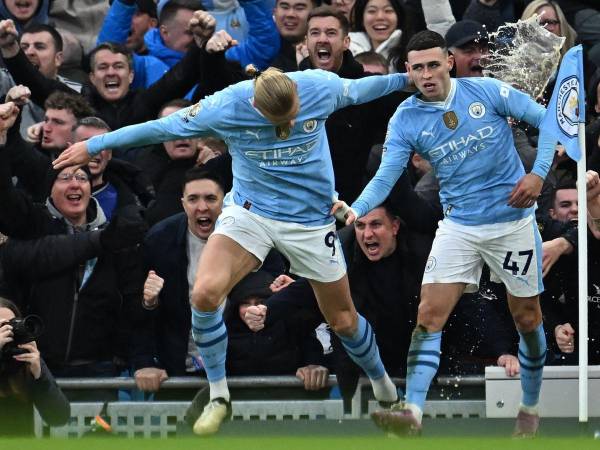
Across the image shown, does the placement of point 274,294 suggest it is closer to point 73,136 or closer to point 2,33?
point 73,136

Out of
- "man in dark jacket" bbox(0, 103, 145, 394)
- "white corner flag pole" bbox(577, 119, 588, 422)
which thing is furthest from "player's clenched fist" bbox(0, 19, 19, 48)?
"white corner flag pole" bbox(577, 119, 588, 422)

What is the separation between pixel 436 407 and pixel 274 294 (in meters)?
1.39

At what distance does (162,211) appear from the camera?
40.4 feet

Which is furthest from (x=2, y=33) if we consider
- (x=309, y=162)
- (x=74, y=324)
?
(x=309, y=162)

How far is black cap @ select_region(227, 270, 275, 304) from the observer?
1132cm

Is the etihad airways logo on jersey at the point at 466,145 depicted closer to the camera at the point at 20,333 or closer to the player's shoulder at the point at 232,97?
the player's shoulder at the point at 232,97

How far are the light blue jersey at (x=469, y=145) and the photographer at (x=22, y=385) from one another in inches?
97.3

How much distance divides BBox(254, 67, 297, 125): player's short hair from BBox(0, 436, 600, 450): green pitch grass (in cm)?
225

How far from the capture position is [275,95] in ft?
32.2

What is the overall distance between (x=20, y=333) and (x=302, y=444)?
7.65 ft

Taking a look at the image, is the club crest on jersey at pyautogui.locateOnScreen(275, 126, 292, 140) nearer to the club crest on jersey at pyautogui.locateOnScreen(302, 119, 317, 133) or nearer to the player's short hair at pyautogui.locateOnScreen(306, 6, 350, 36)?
the club crest on jersey at pyautogui.locateOnScreen(302, 119, 317, 133)

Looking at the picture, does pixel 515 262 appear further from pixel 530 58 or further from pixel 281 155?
pixel 530 58

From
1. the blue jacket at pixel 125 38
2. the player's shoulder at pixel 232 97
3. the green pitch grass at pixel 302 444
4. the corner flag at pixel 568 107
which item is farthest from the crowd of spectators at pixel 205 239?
the green pitch grass at pixel 302 444

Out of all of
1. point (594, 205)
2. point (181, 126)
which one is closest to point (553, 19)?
point (594, 205)
